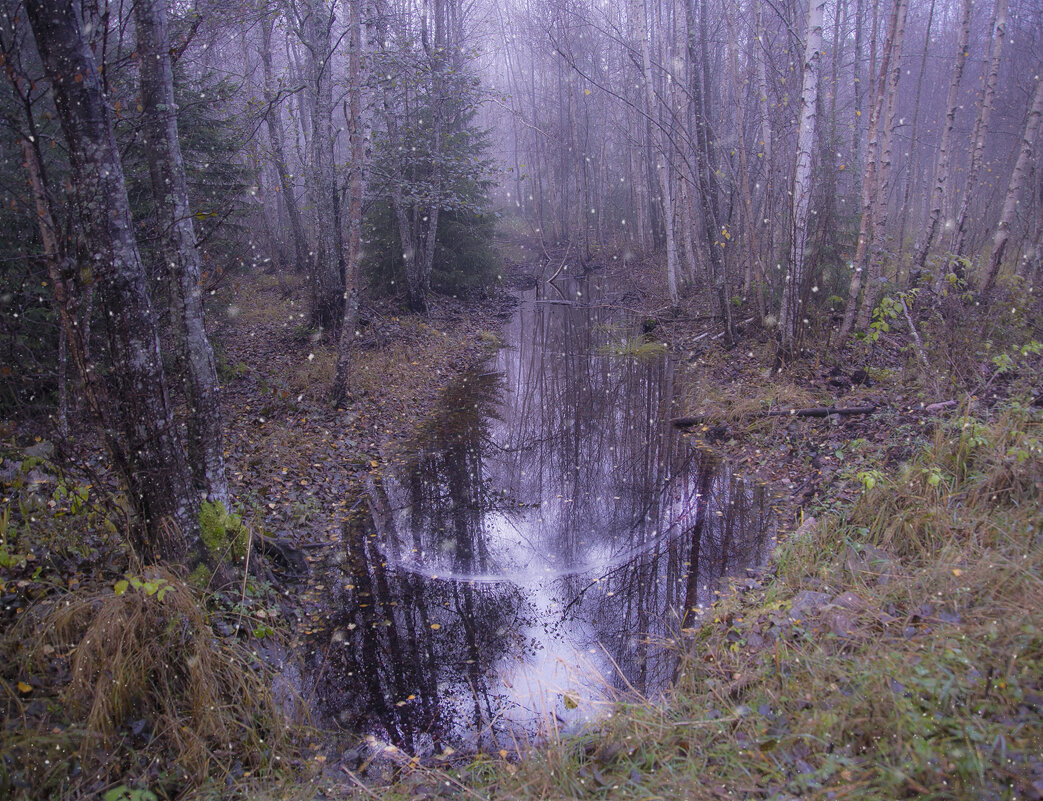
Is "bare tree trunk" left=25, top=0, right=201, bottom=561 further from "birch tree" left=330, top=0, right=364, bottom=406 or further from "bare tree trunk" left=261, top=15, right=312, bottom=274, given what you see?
"bare tree trunk" left=261, top=15, right=312, bottom=274

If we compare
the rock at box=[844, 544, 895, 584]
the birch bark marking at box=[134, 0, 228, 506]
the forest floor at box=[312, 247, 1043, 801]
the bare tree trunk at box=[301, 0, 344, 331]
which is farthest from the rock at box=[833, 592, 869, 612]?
the bare tree trunk at box=[301, 0, 344, 331]

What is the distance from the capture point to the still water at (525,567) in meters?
4.27

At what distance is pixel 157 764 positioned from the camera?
3.23 metres

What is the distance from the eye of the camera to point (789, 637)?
12.8 ft

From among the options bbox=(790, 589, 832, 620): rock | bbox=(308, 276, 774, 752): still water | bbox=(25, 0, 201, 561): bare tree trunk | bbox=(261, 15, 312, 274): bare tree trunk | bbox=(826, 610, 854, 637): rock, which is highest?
bbox=(261, 15, 312, 274): bare tree trunk

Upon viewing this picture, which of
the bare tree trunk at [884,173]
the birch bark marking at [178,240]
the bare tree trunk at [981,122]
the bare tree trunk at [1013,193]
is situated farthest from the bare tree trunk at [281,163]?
the bare tree trunk at [1013,193]

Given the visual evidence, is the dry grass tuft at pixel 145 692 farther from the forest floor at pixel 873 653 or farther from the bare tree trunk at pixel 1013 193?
the bare tree trunk at pixel 1013 193

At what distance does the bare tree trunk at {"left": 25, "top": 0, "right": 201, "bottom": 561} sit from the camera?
12.2ft

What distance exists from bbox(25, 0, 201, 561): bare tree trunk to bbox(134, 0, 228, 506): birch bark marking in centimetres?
76

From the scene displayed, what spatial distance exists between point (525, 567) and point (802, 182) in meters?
7.11

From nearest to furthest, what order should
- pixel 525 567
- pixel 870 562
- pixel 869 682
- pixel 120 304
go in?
pixel 869 682 < pixel 120 304 < pixel 870 562 < pixel 525 567

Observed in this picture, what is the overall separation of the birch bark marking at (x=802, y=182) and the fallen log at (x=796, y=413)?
5.64 ft

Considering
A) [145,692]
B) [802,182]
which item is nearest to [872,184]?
[802,182]

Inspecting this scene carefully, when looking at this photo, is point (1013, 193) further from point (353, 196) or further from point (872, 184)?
point (353, 196)
